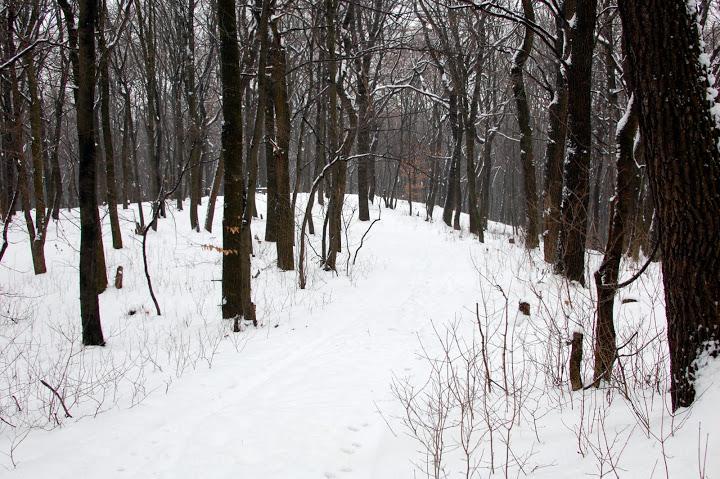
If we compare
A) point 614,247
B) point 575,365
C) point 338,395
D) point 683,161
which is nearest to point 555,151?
point 614,247

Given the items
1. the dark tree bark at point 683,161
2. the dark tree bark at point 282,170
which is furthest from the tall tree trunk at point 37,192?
the dark tree bark at point 683,161

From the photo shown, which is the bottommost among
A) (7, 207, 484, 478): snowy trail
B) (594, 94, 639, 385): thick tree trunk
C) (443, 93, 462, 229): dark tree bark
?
(7, 207, 484, 478): snowy trail

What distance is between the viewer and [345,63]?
34.5 feet

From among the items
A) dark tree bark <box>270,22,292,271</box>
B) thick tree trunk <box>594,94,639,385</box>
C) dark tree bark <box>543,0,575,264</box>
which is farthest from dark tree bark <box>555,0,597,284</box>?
dark tree bark <box>270,22,292,271</box>

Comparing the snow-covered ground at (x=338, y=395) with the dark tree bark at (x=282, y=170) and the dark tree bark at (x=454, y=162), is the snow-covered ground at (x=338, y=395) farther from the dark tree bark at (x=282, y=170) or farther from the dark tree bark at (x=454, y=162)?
the dark tree bark at (x=454, y=162)

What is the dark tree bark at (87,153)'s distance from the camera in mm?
5402

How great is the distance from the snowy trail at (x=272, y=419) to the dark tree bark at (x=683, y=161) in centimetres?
195

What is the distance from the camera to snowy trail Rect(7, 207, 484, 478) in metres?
2.95

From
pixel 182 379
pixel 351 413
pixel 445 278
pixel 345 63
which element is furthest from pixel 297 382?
pixel 345 63

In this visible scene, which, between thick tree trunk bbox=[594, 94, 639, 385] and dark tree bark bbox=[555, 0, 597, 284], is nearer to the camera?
thick tree trunk bbox=[594, 94, 639, 385]

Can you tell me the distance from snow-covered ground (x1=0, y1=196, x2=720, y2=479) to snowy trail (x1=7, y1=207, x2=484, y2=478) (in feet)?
0.05

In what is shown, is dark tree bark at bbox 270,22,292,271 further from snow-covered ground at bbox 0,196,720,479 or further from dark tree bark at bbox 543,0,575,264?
dark tree bark at bbox 543,0,575,264

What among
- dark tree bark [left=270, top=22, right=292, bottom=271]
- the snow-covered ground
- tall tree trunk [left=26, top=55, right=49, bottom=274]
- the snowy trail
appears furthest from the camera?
tall tree trunk [left=26, top=55, right=49, bottom=274]

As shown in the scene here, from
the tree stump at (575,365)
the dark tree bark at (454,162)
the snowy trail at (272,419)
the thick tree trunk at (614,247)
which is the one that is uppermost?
the dark tree bark at (454,162)
